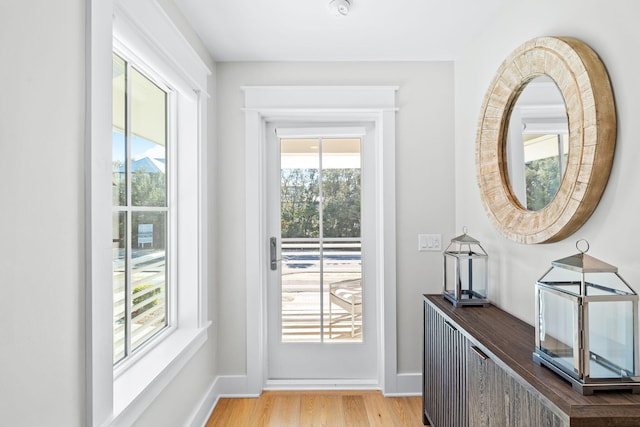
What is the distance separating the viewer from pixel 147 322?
2.00 m

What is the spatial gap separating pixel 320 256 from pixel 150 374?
57.3 inches

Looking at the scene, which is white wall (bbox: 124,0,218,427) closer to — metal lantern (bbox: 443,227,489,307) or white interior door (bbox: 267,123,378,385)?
white interior door (bbox: 267,123,378,385)

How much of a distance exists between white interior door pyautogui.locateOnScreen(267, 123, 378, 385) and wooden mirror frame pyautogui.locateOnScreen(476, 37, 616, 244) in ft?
3.58

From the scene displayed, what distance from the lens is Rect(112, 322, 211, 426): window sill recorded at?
4.80 feet

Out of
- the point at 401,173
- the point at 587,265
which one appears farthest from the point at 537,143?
the point at 401,173

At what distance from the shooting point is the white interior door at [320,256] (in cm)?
289

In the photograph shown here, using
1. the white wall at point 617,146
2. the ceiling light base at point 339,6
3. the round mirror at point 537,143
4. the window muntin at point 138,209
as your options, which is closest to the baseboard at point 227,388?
the window muntin at point 138,209

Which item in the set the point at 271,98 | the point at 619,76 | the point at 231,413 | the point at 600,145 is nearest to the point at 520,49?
the point at 619,76

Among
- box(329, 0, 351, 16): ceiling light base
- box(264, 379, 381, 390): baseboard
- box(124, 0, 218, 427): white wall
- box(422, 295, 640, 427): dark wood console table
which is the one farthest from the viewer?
box(264, 379, 381, 390): baseboard

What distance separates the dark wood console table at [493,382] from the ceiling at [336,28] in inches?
61.9

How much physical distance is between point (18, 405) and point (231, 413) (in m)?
1.79

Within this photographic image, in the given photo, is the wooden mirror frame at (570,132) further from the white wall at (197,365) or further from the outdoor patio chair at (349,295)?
the white wall at (197,365)

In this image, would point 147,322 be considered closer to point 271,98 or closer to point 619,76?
point 271,98

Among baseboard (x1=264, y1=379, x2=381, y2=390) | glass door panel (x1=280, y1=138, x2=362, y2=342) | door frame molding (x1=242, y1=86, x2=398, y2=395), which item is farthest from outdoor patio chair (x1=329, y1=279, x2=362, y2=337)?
baseboard (x1=264, y1=379, x2=381, y2=390)
